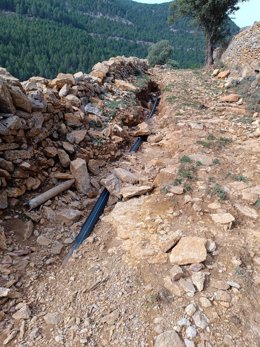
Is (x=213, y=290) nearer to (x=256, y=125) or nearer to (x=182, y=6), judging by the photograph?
(x=256, y=125)

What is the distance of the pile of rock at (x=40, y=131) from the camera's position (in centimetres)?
507

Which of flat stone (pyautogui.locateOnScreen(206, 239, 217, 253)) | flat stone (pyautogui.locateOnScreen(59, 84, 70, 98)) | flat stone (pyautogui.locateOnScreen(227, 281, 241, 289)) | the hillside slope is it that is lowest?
the hillside slope

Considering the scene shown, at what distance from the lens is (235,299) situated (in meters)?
3.55

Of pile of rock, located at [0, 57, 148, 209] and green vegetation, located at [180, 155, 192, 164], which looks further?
green vegetation, located at [180, 155, 192, 164]

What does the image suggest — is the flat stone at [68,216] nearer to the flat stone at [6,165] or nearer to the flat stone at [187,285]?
the flat stone at [6,165]

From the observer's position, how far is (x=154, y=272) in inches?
154

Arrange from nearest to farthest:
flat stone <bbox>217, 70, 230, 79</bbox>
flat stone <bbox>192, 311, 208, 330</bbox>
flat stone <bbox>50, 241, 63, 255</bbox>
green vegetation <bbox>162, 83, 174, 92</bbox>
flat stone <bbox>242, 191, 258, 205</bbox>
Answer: flat stone <bbox>192, 311, 208, 330</bbox> → flat stone <bbox>50, 241, 63, 255</bbox> → flat stone <bbox>242, 191, 258, 205</bbox> → green vegetation <bbox>162, 83, 174, 92</bbox> → flat stone <bbox>217, 70, 230, 79</bbox>

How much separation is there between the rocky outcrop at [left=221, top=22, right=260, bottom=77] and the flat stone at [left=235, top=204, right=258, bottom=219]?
31.5ft

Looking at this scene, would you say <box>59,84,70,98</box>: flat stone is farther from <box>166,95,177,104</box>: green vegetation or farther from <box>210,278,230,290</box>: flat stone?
<box>210,278,230,290</box>: flat stone

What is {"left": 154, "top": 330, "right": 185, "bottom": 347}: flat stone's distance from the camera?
122 inches

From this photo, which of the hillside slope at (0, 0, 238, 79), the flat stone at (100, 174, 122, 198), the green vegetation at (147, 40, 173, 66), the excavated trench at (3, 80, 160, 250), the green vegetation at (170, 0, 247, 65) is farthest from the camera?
the hillside slope at (0, 0, 238, 79)

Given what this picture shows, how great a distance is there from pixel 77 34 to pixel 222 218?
86779 mm

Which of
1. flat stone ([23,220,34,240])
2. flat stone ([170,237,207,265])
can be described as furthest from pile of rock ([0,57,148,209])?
flat stone ([170,237,207,265])

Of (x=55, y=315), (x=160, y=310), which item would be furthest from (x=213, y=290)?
(x=55, y=315)
